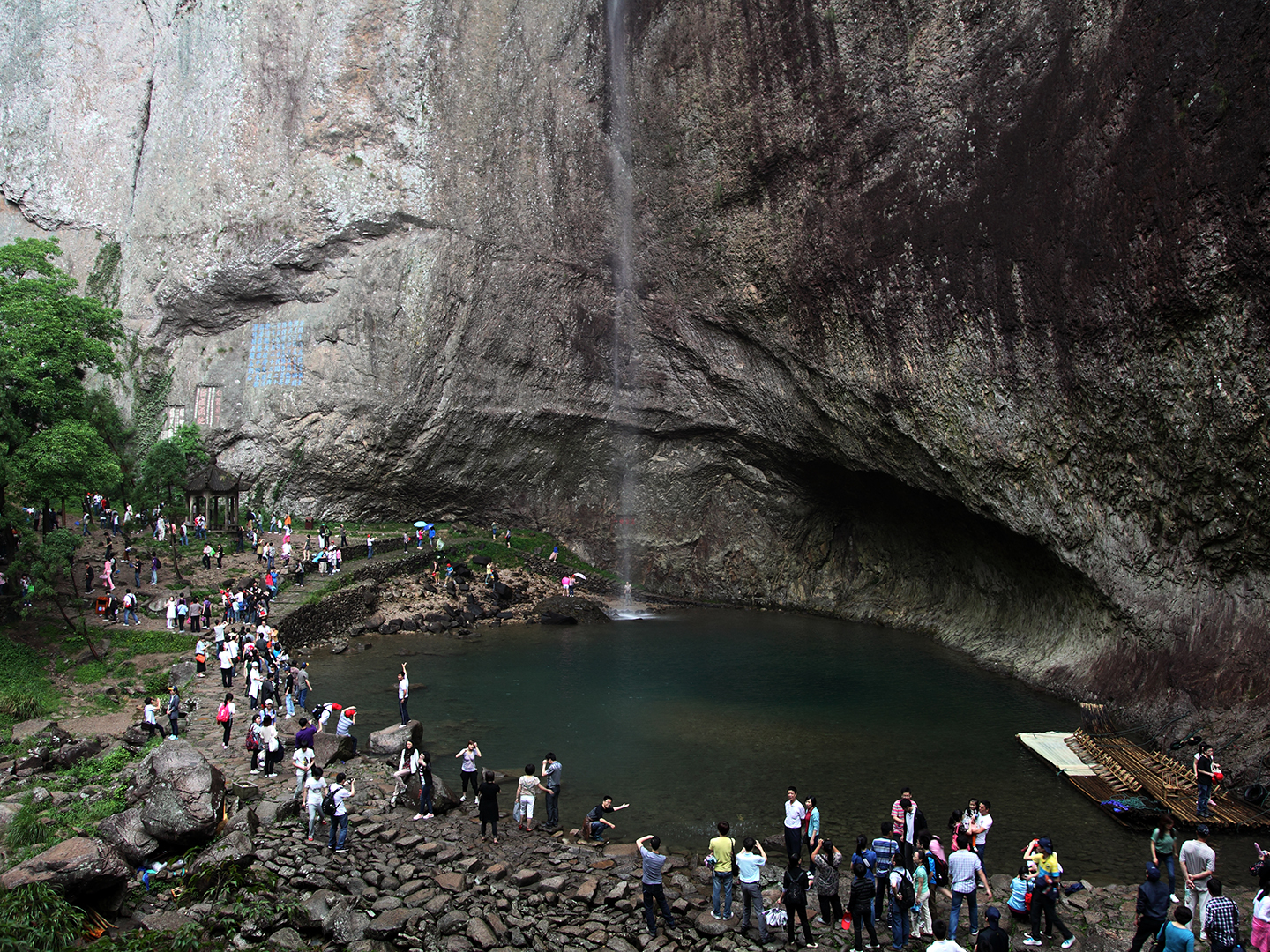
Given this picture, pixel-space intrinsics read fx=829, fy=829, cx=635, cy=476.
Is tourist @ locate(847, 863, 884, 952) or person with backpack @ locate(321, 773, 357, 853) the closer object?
tourist @ locate(847, 863, 884, 952)

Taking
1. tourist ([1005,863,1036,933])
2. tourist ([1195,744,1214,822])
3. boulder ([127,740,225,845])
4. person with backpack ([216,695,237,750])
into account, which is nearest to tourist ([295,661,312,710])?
person with backpack ([216,695,237,750])

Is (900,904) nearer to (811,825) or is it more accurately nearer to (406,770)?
(811,825)

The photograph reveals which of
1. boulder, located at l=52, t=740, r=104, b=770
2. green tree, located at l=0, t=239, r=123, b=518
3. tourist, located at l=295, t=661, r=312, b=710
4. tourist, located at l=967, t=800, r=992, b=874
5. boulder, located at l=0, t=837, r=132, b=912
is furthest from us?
green tree, located at l=0, t=239, r=123, b=518

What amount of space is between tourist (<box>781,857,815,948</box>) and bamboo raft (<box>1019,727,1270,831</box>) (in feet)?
24.4

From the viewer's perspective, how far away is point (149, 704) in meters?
18.8

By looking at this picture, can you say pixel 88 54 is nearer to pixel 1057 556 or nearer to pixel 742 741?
pixel 742 741

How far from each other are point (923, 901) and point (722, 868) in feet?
9.54

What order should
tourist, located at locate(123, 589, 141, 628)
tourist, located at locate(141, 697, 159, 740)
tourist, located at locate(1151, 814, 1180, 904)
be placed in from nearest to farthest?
1. tourist, located at locate(1151, 814, 1180, 904)
2. tourist, located at locate(141, 697, 159, 740)
3. tourist, located at locate(123, 589, 141, 628)

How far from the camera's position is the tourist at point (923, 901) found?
12.0m

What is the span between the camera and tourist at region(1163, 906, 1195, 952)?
9.59 metres

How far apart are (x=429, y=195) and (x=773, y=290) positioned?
1823cm

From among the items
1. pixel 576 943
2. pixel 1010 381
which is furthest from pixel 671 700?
pixel 1010 381

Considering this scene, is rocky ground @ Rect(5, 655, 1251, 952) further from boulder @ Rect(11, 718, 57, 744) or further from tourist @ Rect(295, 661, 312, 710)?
tourist @ Rect(295, 661, 312, 710)

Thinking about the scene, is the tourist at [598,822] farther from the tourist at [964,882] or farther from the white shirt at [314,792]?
the tourist at [964,882]
